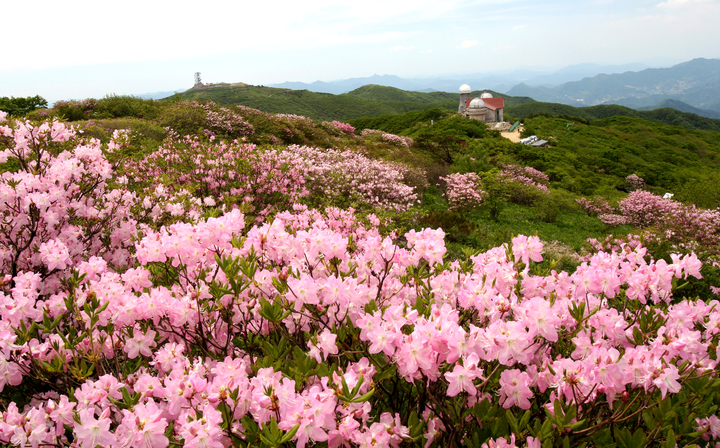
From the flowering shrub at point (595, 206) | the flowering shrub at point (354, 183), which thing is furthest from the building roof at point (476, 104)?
the flowering shrub at point (354, 183)

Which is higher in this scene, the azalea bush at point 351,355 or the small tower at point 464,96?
the small tower at point 464,96

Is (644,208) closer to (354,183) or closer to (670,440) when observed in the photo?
(354,183)

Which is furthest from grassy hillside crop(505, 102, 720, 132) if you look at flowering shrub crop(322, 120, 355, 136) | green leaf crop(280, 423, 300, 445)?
green leaf crop(280, 423, 300, 445)

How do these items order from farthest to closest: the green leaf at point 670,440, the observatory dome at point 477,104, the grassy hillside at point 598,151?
the observatory dome at point 477,104 < the grassy hillside at point 598,151 < the green leaf at point 670,440

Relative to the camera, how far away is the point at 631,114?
4210 inches

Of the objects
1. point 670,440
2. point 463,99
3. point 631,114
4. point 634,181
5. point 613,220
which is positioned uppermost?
point 463,99

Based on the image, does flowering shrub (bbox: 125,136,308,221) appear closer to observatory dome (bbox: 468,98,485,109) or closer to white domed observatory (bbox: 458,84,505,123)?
white domed observatory (bbox: 458,84,505,123)

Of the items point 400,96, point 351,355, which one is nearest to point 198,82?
point 400,96

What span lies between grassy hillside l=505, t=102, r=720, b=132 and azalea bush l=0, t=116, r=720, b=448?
94.9 m

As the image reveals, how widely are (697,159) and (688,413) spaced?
61857 mm

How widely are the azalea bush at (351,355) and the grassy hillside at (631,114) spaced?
94922 millimetres

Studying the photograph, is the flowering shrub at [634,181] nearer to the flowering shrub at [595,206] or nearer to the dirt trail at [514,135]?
the dirt trail at [514,135]

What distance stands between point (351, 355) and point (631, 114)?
13597cm

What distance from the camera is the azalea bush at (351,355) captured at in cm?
139
